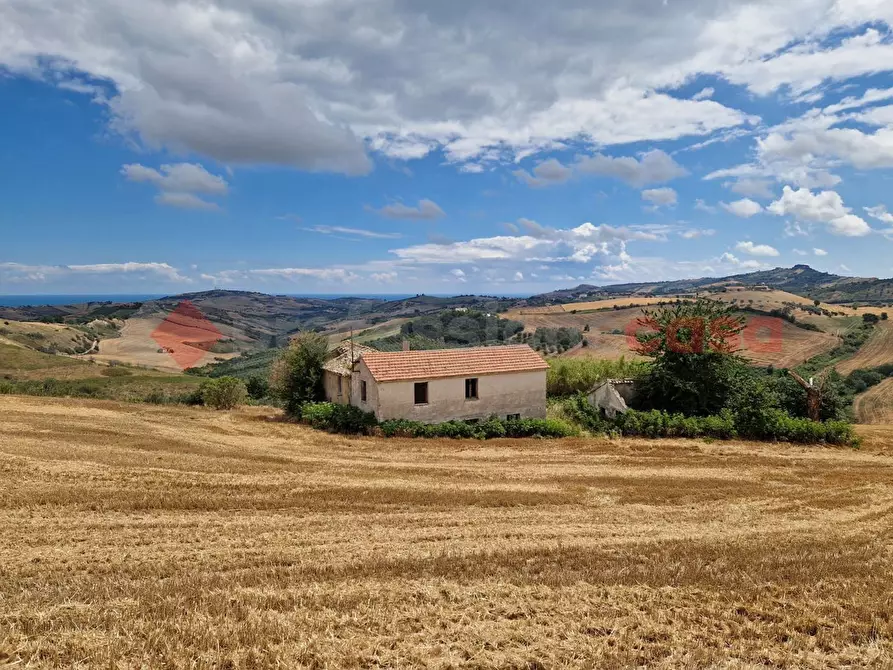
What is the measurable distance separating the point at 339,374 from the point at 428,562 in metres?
21.8

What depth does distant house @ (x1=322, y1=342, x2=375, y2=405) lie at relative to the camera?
2944cm

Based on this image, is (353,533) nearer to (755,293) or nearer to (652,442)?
(652,442)

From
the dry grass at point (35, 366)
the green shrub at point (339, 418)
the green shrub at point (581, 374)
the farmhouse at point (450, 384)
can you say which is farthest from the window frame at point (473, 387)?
the dry grass at point (35, 366)

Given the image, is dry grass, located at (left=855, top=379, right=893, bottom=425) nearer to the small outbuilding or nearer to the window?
the small outbuilding

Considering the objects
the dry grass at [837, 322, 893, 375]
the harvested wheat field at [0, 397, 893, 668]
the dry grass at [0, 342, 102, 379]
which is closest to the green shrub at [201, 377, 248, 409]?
the harvested wheat field at [0, 397, 893, 668]

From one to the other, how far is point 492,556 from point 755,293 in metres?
142

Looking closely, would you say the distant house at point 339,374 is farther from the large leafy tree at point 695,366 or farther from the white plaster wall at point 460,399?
the large leafy tree at point 695,366

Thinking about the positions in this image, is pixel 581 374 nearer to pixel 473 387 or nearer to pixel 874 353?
pixel 473 387

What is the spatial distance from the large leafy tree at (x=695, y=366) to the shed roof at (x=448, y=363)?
7.14 metres

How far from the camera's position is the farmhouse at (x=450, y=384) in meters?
25.6

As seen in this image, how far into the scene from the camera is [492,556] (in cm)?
930

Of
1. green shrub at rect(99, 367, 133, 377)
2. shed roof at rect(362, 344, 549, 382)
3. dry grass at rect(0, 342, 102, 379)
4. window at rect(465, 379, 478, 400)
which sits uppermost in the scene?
shed roof at rect(362, 344, 549, 382)

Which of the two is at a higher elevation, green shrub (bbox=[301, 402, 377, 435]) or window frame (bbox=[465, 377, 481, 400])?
window frame (bbox=[465, 377, 481, 400])

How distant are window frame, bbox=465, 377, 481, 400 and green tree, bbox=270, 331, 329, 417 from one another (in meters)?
9.83
